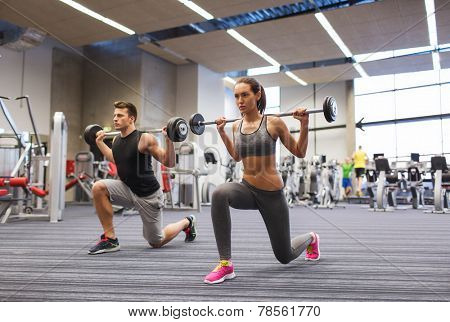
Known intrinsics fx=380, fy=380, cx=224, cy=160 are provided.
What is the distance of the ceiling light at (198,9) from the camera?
22.6ft

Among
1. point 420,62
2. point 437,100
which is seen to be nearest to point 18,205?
point 420,62

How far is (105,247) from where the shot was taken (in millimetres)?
2344

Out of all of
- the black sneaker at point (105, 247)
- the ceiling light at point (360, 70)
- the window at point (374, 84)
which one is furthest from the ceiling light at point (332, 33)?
the black sneaker at point (105, 247)

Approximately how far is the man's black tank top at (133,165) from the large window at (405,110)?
10249mm

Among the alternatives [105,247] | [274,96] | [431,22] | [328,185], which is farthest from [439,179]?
[274,96]

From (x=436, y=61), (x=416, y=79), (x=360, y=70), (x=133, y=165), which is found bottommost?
(x=133, y=165)

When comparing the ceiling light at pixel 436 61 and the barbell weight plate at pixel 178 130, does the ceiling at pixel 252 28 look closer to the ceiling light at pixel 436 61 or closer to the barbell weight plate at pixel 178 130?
the ceiling light at pixel 436 61

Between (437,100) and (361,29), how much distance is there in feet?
→ 13.5

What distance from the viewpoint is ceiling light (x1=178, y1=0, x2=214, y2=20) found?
6877mm

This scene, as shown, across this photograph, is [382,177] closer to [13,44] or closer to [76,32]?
[76,32]

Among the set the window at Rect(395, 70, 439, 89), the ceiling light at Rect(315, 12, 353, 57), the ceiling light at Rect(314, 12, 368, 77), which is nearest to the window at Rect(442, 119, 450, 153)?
the window at Rect(395, 70, 439, 89)

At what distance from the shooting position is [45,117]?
9.48 meters

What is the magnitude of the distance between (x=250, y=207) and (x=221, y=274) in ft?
1.08

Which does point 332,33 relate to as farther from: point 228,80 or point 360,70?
point 228,80
